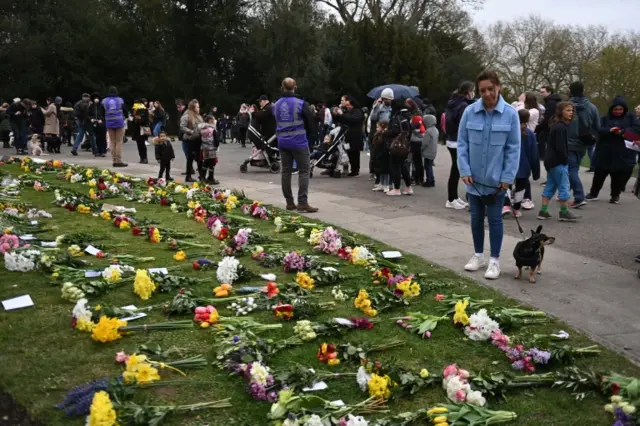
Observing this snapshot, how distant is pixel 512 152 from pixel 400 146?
533cm

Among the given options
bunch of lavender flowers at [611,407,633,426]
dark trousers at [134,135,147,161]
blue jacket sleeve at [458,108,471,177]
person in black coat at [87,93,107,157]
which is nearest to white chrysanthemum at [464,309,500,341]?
bunch of lavender flowers at [611,407,633,426]

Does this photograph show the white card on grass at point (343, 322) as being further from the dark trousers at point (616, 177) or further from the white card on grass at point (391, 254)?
the dark trousers at point (616, 177)

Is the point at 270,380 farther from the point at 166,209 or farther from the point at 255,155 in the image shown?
the point at 255,155

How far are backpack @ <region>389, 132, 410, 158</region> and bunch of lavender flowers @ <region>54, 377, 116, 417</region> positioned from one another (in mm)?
8461

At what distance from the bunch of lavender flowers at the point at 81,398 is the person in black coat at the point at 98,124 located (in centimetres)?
1772

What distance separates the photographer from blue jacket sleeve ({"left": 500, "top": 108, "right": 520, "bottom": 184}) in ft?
20.5

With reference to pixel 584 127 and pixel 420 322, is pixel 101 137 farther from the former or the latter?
pixel 420 322

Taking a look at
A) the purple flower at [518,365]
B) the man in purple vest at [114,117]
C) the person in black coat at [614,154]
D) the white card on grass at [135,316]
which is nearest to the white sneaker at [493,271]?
the purple flower at [518,365]

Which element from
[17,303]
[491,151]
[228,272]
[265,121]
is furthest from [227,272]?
[265,121]

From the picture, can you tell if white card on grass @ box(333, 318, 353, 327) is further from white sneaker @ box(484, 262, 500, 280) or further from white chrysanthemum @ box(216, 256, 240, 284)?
white sneaker @ box(484, 262, 500, 280)

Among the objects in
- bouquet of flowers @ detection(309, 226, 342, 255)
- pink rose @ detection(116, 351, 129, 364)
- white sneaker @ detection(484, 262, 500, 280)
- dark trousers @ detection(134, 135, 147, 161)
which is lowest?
pink rose @ detection(116, 351, 129, 364)

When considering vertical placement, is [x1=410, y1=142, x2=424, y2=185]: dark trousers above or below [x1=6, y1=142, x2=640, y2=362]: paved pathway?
above

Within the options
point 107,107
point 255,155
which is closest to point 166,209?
point 255,155

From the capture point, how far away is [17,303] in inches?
208
